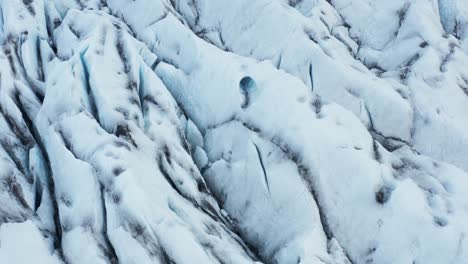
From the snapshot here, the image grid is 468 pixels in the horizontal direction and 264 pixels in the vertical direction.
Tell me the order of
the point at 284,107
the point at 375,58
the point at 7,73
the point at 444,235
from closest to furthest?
the point at 444,235
the point at 284,107
the point at 7,73
the point at 375,58

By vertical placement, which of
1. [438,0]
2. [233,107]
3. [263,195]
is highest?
[438,0]

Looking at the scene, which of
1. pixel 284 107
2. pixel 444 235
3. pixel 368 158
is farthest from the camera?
pixel 284 107

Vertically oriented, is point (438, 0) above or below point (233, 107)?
above

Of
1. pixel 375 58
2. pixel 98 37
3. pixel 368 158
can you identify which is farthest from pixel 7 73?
pixel 375 58

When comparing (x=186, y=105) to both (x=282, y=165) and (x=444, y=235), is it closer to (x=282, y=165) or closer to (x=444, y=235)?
(x=282, y=165)

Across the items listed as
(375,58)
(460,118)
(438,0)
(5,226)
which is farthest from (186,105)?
(438,0)

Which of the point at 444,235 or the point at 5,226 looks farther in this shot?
the point at 444,235
